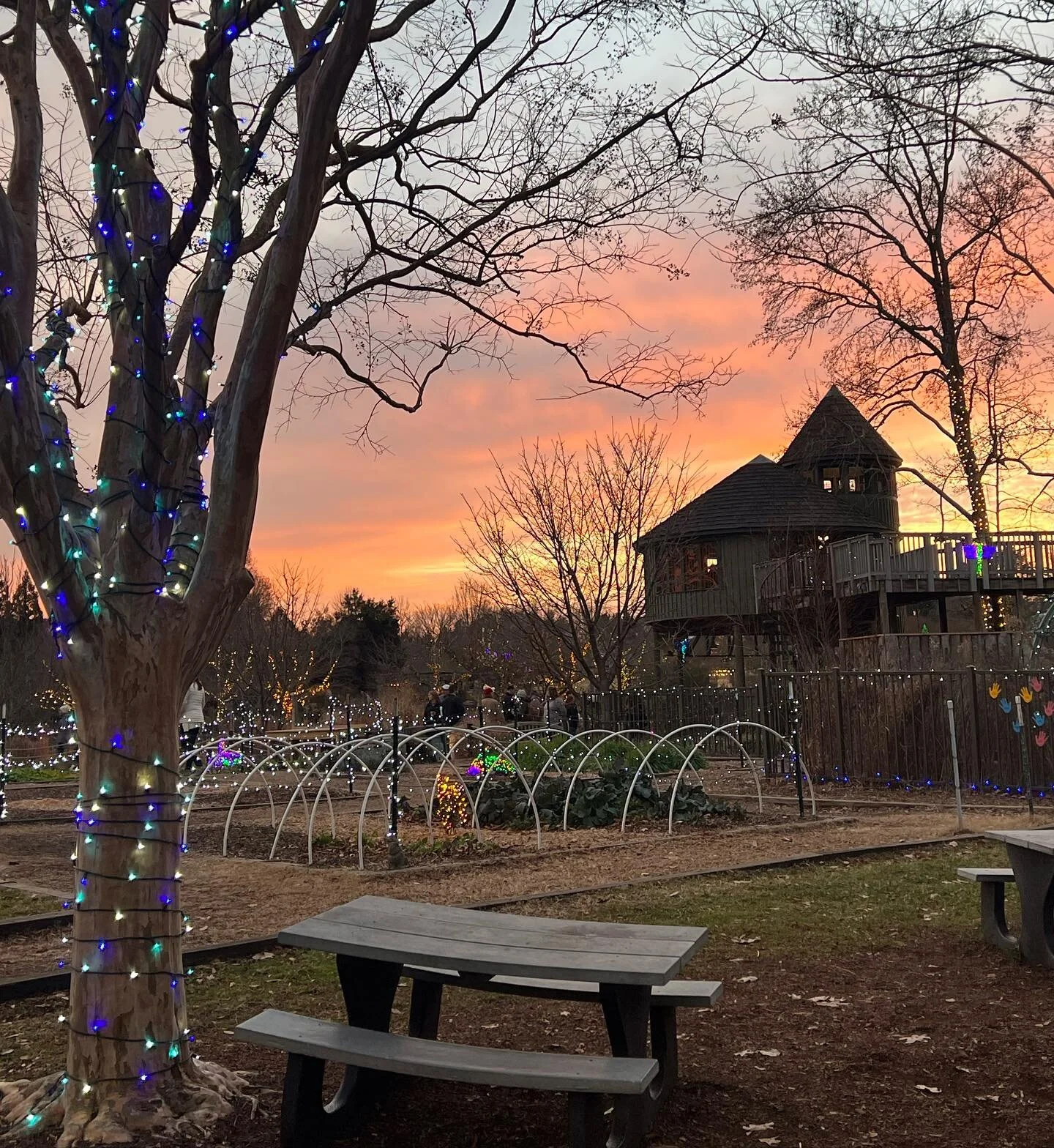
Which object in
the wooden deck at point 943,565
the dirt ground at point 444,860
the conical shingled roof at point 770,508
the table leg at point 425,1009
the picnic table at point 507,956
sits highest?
the conical shingled roof at point 770,508

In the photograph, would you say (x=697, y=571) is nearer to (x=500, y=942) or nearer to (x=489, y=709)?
(x=489, y=709)

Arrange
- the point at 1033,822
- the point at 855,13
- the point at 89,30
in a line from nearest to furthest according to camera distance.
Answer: the point at 89,30 < the point at 855,13 < the point at 1033,822

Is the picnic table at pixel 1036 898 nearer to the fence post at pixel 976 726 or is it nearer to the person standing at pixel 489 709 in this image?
the fence post at pixel 976 726

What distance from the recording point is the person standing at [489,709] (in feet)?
93.8

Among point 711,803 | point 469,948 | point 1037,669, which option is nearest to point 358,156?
point 469,948

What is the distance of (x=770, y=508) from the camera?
39.5 meters

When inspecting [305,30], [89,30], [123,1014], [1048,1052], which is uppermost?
[305,30]

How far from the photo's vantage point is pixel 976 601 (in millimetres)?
29953

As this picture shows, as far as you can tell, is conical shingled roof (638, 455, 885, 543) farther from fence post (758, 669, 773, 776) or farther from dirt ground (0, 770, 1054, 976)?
dirt ground (0, 770, 1054, 976)

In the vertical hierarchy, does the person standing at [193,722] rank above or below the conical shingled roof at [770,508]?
below

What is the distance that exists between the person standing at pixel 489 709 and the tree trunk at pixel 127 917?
79.8 ft

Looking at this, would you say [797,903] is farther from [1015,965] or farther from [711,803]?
[711,803]

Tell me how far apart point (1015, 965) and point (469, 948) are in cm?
346

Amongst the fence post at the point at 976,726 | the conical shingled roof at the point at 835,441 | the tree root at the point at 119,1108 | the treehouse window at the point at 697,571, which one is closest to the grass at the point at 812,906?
the tree root at the point at 119,1108
